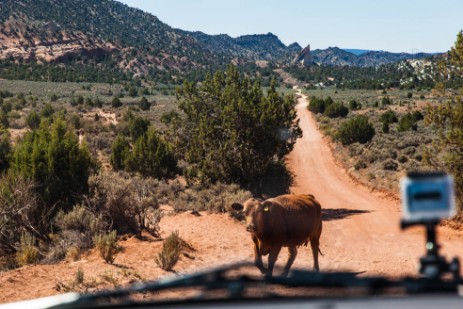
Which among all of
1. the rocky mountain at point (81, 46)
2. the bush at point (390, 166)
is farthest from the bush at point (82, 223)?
the rocky mountain at point (81, 46)

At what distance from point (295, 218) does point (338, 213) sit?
35.6 feet

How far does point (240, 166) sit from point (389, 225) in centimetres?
668

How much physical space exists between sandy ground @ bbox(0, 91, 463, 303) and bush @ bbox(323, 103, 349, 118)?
98.5 ft

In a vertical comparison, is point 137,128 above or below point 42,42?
below

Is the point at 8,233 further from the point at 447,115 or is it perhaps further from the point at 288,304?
the point at 447,115

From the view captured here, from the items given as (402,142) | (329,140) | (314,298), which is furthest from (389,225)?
(329,140)

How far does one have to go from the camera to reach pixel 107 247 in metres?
10.4

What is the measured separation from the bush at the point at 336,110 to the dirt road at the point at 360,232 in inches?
917

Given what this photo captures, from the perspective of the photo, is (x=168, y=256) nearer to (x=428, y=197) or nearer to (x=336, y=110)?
(x=428, y=197)

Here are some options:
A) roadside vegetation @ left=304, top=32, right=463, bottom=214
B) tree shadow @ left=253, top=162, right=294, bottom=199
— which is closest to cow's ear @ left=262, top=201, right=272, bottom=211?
roadside vegetation @ left=304, top=32, right=463, bottom=214

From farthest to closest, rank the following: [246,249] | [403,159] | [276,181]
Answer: [403,159], [276,181], [246,249]

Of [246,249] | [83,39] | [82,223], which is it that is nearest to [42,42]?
[83,39]

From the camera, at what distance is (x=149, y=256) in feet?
35.7

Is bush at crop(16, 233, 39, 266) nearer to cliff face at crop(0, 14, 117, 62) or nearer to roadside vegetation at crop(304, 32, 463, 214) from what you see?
roadside vegetation at crop(304, 32, 463, 214)
